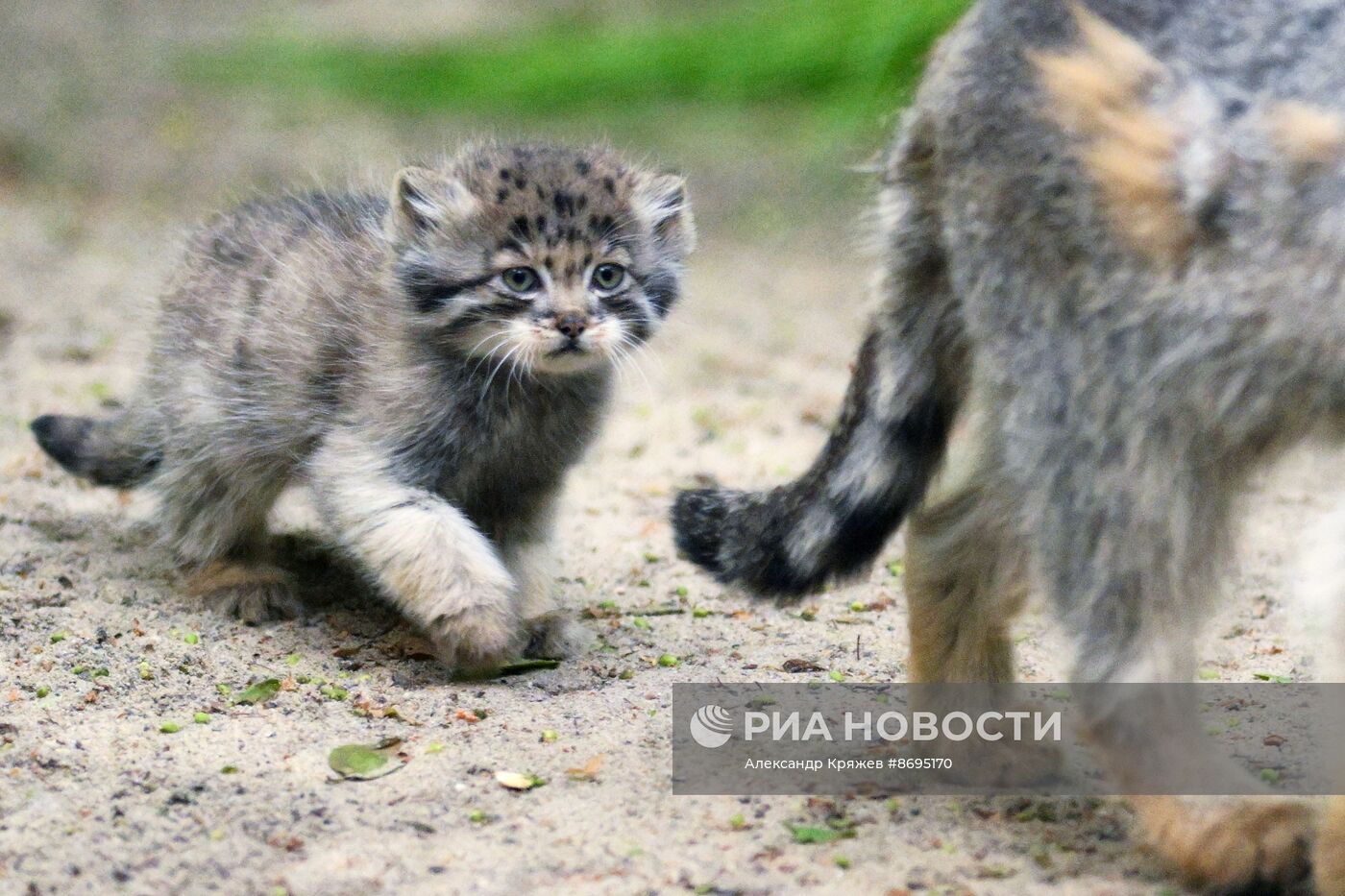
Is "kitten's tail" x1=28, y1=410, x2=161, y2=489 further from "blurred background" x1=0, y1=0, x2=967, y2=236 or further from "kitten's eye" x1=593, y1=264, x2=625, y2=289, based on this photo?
"blurred background" x1=0, y1=0, x2=967, y2=236

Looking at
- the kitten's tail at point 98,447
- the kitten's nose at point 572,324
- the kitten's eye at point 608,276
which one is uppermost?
the kitten's eye at point 608,276

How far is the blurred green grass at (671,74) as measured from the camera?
383 inches

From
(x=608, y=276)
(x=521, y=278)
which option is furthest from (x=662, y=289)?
(x=521, y=278)

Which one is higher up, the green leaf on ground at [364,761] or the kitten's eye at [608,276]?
the kitten's eye at [608,276]

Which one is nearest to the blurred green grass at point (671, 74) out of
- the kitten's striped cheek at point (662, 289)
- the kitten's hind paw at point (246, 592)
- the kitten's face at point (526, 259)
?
the kitten's striped cheek at point (662, 289)

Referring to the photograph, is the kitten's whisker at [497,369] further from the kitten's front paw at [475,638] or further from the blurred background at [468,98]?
the blurred background at [468,98]

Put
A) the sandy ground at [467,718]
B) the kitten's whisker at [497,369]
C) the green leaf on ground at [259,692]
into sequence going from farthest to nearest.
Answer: the kitten's whisker at [497,369], the green leaf on ground at [259,692], the sandy ground at [467,718]

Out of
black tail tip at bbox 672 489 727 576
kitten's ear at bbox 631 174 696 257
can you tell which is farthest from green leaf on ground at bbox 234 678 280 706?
kitten's ear at bbox 631 174 696 257

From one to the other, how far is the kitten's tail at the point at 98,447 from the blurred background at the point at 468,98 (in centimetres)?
356

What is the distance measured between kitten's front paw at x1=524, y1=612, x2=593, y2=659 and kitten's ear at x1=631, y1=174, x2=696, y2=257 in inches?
50.0

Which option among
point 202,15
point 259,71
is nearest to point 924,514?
point 259,71

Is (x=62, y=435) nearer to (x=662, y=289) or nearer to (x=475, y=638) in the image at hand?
(x=475, y=638)

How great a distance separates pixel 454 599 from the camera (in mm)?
4625

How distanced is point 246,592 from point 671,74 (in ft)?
21.2
